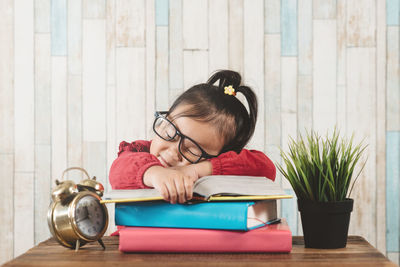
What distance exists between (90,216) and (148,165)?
15 cm

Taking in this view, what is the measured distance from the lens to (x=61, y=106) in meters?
1.68

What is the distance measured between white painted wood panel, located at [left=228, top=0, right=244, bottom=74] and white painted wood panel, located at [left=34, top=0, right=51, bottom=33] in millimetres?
673

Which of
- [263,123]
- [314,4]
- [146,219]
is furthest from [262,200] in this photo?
[314,4]

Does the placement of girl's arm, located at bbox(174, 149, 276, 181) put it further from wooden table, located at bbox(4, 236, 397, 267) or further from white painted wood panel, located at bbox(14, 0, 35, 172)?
white painted wood panel, located at bbox(14, 0, 35, 172)

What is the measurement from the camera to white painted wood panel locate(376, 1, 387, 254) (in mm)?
1635

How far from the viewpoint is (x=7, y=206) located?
169cm

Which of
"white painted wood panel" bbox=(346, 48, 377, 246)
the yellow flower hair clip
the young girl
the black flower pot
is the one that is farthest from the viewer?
"white painted wood panel" bbox=(346, 48, 377, 246)

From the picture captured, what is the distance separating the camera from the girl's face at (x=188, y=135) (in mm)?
1034

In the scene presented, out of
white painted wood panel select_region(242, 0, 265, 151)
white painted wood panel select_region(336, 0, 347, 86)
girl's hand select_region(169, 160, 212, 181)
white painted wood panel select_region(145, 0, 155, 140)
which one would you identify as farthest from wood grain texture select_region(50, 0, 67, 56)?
white painted wood panel select_region(336, 0, 347, 86)

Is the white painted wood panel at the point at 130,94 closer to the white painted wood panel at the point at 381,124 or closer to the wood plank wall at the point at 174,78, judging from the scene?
the wood plank wall at the point at 174,78

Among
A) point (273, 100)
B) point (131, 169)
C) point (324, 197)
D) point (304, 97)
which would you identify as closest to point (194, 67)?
point (273, 100)

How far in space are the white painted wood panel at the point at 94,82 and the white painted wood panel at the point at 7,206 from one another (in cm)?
31

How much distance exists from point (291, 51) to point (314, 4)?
19 cm

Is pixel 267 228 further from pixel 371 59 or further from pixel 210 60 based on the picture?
pixel 371 59
